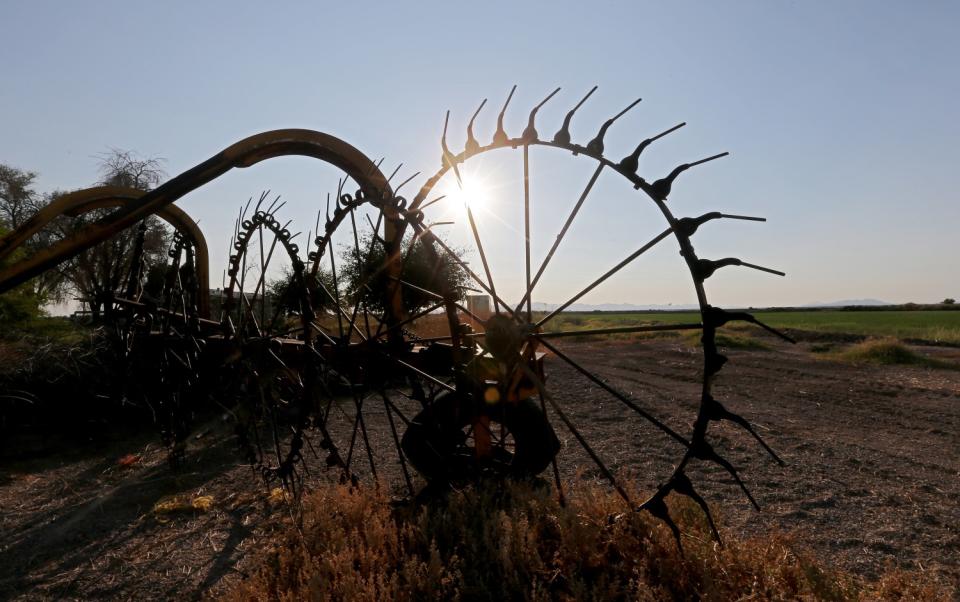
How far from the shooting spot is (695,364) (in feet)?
48.8

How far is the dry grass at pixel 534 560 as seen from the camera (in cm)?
288

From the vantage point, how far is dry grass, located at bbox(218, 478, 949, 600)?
2.88m

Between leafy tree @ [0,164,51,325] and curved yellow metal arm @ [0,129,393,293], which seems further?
leafy tree @ [0,164,51,325]

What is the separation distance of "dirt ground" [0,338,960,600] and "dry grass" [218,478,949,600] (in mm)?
547

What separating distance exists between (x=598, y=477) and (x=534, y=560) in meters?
2.30

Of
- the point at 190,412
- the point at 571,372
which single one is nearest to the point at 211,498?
the point at 190,412

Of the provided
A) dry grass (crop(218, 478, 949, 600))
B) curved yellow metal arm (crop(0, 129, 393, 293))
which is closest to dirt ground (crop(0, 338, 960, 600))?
dry grass (crop(218, 478, 949, 600))

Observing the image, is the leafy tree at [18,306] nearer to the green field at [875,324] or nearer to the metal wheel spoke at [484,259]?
the metal wheel spoke at [484,259]

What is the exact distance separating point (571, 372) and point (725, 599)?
10957mm

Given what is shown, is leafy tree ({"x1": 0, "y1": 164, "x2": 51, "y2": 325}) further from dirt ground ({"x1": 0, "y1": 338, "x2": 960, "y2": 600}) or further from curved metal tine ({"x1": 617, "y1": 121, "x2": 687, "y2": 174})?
curved metal tine ({"x1": 617, "y1": 121, "x2": 687, "y2": 174})

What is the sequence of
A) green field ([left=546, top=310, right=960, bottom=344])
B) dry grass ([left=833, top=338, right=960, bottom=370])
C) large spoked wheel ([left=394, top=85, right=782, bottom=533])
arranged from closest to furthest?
large spoked wheel ([left=394, top=85, right=782, bottom=533]) → dry grass ([left=833, top=338, right=960, bottom=370]) → green field ([left=546, top=310, right=960, bottom=344])

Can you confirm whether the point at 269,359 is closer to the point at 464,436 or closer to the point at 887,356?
the point at 464,436

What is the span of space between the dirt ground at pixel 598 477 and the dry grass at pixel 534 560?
0.55 m

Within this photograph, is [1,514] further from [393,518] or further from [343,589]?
[343,589]
